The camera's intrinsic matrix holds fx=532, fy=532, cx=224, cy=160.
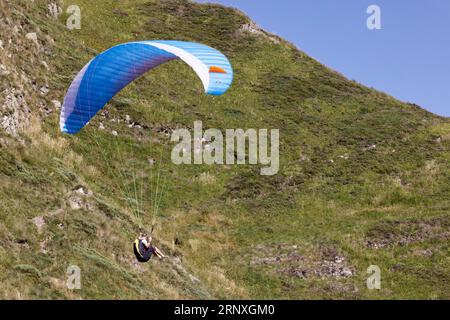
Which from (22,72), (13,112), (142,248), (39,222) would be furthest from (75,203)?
(22,72)

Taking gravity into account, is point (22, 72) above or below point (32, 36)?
below

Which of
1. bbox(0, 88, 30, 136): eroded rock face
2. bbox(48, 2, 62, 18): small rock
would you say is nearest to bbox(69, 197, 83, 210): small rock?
bbox(0, 88, 30, 136): eroded rock face

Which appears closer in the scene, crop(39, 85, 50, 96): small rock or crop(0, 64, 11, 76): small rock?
crop(0, 64, 11, 76): small rock

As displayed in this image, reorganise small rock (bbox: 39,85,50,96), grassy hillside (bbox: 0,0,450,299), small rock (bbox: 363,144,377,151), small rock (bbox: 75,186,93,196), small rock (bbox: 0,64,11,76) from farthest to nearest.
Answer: small rock (bbox: 363,144,377,151) → small rock (bbox: 39,85,50,96) → small rock (bbox: 0,64,11,76) → small rock (bbox: 75,186,93,196) → grassy hillside (bbox: 0,0,450,299)

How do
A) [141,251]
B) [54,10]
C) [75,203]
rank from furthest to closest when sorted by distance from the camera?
[54,10] < [75,203] < [141,251]

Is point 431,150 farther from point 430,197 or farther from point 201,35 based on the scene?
point 201,35

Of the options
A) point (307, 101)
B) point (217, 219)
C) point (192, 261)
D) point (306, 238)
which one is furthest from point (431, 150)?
point (192, 261)

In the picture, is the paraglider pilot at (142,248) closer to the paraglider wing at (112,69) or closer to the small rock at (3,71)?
the paraglider wing at (112,69)

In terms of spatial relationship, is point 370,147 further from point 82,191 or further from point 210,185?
point 82,191

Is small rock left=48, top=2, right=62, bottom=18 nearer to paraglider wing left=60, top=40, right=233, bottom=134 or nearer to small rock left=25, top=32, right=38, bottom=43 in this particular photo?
small rock left=25, top=32, right=38, bottom=43
